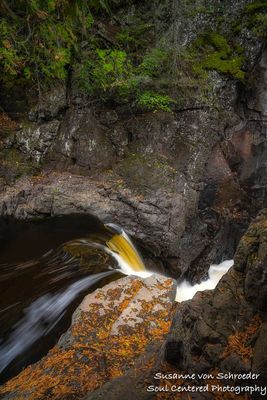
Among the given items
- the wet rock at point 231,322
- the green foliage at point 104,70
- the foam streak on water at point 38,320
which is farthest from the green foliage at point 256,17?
the foam streak on water at point 38,320

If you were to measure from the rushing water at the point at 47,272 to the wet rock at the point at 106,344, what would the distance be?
0.50 m

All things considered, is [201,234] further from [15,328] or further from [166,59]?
[15,328]

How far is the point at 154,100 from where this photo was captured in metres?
9.39

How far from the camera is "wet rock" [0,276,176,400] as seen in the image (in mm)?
3830

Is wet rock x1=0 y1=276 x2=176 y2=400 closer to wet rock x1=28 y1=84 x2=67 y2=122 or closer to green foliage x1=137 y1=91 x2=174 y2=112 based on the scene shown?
green foliage x1=137 y1=91 x2=174 y2=112

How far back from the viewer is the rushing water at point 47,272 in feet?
17.0

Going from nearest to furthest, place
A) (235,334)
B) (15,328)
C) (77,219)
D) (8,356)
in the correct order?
(235,334) → (8,356) → (15,328) → (77,219)

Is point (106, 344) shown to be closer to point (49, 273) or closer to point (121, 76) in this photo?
point (49, 273)

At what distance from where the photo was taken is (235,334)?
2877 millimetres

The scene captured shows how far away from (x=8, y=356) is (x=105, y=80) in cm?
739

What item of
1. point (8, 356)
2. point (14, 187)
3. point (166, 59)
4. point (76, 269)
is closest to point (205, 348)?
point (8, 356)

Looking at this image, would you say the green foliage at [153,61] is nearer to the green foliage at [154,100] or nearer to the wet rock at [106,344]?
the green foliage at [154,100]

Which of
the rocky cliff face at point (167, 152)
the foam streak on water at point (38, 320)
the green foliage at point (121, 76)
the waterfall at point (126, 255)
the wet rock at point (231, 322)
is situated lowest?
the wet rock at point (231, 322)

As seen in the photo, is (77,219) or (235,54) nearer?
(77,219)
